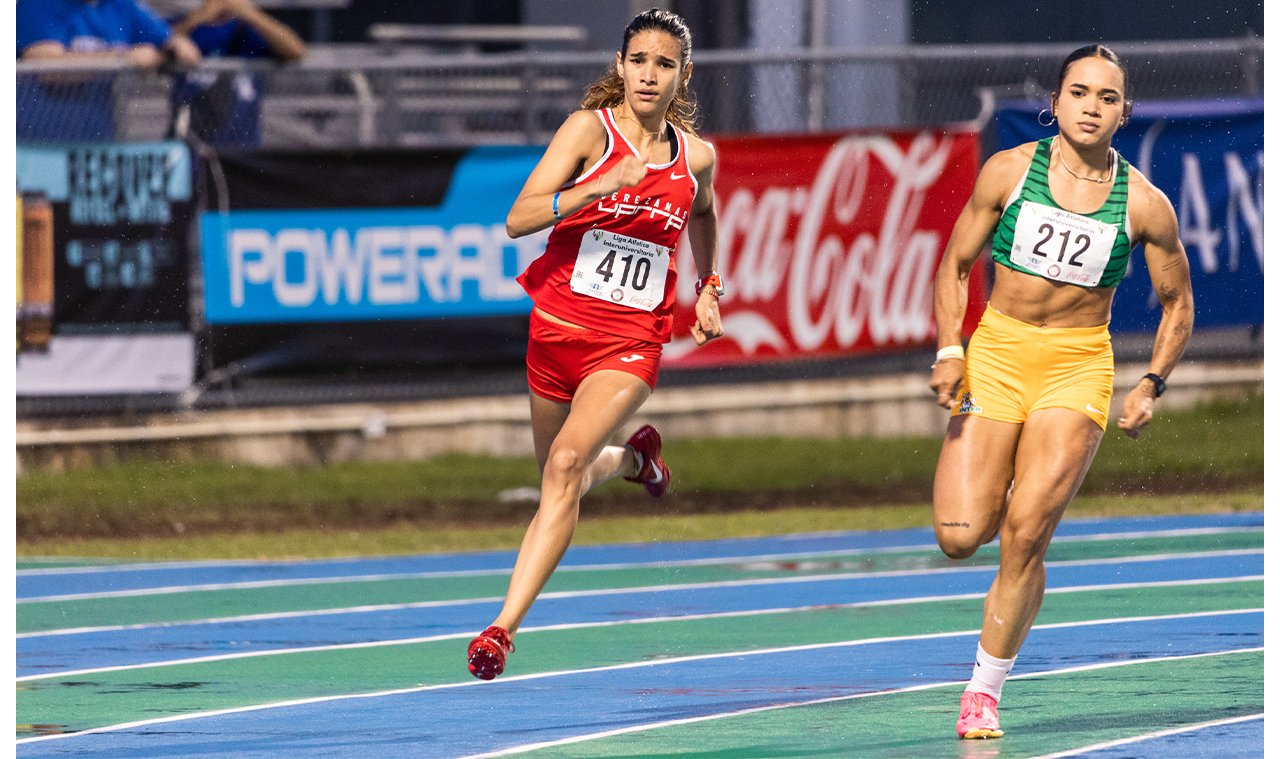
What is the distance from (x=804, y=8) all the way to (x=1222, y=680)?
11681 millimetres

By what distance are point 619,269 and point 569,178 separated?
0.39m

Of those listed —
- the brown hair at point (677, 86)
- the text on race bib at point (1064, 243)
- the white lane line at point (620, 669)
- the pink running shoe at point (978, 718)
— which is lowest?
the white lane line at point (620, 669)

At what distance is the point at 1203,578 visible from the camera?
1082 cm

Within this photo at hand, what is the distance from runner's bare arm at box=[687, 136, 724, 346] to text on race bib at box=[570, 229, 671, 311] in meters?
0.30

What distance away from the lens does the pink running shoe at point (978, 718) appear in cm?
642

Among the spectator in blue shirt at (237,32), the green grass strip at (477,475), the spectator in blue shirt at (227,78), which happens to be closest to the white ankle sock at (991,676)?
the green grass strip at (477,475)

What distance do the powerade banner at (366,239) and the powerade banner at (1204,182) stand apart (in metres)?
4.01

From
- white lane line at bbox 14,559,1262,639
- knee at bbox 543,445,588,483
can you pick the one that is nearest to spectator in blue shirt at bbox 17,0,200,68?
white lane line at bbox 14,559,1262,639

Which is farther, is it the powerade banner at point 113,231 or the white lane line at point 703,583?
the powerade banner at point 113,231

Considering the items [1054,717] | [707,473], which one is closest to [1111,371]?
[1054,717]

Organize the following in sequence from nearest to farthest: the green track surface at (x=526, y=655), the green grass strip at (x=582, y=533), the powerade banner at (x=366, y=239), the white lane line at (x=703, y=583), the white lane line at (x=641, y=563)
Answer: the green track surface at (x=526, y=655), the white lane line at (x=703, y=583), the white lane line at (x=641, y=563), the green grass strip at (x=582, y=533), the powerade banner at (x=366, y=239)

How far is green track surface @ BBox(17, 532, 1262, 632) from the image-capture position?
10.4m

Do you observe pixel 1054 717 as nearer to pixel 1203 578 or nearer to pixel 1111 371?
pixel 1111 371

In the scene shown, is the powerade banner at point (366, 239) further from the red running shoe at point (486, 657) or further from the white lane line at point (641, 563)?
the red running shoe at point (486, 657)
